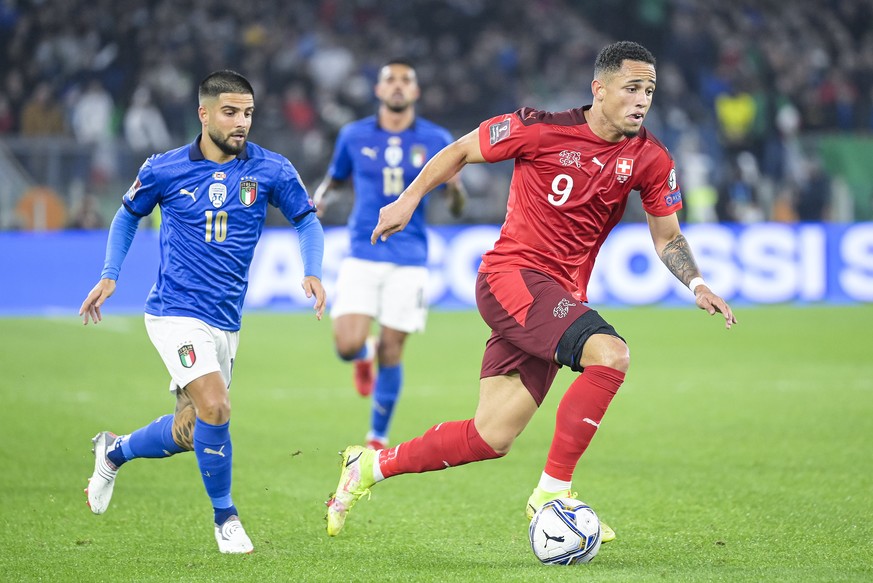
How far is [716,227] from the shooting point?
18.0m

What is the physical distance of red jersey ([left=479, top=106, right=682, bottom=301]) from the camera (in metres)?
5.52

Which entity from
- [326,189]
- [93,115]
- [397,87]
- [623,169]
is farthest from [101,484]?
[93,115]

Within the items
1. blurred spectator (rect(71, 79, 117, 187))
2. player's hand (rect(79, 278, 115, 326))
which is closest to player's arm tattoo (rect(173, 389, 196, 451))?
player's hand (rect(79, 278, 115, 326))

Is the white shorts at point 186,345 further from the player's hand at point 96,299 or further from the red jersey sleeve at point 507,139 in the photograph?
the red jersey sleeve at point 507,139

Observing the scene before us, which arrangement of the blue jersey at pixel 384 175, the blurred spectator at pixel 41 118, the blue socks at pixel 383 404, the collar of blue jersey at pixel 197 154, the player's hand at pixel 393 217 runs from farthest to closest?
the blurred spectator at pixel 41 118, the blue jersey at pixel 384 175, the blue socks at pixel 383 404, the collar of blue jersey at pixel 197 154, the player's hand at pixel 393 217

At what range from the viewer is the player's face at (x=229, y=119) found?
5.71 m

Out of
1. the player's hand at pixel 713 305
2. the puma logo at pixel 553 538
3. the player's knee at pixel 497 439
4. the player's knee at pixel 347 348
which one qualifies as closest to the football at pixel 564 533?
the puma logo at pixel 553 538

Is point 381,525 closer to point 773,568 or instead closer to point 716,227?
point 773,568

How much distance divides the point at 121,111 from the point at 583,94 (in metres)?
8.25

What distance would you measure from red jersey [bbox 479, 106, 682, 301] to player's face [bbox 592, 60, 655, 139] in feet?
0.46

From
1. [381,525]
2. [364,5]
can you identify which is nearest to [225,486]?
[381,525]

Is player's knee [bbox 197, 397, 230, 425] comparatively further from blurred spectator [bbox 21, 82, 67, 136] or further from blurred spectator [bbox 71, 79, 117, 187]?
blurred spectator [bbox 21, 82, 67, 136]

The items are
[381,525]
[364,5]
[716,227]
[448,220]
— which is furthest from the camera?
[364,5]

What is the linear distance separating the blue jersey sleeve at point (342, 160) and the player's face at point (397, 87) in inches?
15.7
